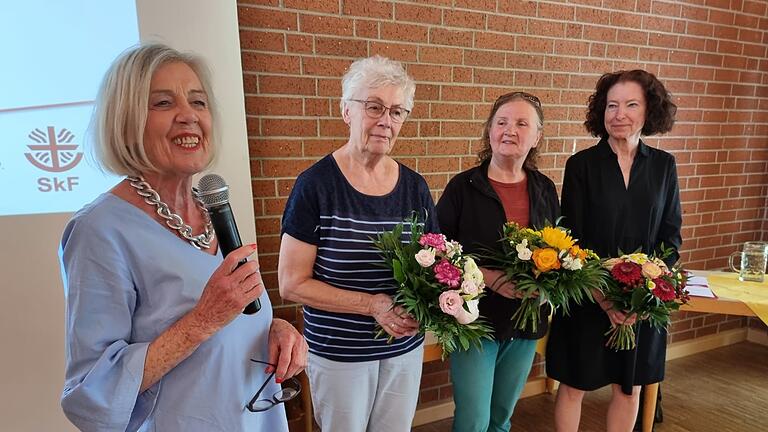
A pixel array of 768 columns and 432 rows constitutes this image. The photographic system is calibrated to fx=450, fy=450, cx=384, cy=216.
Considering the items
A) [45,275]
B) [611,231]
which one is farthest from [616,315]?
[45,275]

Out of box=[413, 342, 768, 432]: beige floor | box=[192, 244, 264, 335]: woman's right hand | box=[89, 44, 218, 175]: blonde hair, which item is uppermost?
box=[89, 44, 218, 175]: blonde hair

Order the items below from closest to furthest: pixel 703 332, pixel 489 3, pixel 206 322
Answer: pixel 206 322 → pixel 489 3 → pixel 703 332

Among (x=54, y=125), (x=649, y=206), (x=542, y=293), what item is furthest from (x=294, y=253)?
(x=649, y=206)

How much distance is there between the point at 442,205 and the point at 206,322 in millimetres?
1230

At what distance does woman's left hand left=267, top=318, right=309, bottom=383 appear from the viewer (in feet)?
3.61

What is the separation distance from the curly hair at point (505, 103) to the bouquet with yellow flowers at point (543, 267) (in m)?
0.39

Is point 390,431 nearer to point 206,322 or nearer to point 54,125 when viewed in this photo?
point 206,322

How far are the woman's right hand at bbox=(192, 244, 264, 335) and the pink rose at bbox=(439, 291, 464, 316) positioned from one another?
677mm

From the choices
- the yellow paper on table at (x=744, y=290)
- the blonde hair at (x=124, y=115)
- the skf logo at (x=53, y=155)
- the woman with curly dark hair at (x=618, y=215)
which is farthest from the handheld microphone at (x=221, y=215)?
the yellow paper on table at (x=744, y=290)

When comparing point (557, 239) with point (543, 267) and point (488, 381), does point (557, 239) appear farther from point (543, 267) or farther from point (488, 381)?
point (488, 381)

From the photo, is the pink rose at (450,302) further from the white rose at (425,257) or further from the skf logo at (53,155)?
the skf logo at (53,155)

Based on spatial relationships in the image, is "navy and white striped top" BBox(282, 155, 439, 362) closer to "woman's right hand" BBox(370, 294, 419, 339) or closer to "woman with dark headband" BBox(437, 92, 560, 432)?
"woman's right hand" BBox(370, 294, 419, 339)

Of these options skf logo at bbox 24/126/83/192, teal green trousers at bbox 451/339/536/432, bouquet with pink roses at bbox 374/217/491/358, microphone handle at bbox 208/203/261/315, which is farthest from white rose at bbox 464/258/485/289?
skf logo at bbox 24/126/83/192

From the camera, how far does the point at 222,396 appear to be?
3.28 feet
